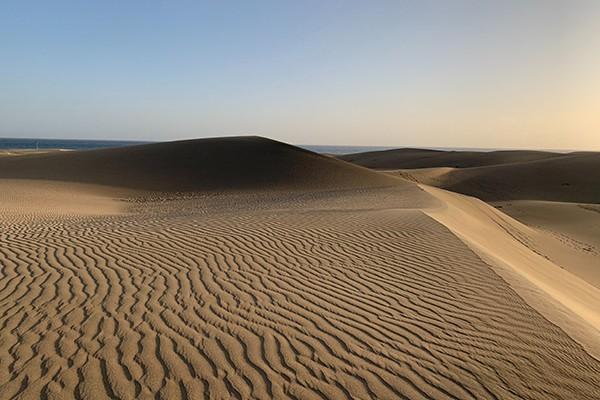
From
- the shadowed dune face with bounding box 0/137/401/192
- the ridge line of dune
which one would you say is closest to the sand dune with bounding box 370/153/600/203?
the shadowed dune face with bounding box 0/137/401/192

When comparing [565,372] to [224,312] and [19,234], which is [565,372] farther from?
[19,234]

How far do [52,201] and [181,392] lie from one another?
17220 millimetres

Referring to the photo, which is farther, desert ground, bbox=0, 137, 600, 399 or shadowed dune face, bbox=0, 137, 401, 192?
shadowed dune face, bbox=0, 137, 401, 192

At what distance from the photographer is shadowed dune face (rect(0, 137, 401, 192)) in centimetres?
2581

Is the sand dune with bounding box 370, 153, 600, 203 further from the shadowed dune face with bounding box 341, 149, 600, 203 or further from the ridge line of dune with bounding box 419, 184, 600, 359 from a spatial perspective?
the ridge line of dune with bounding box 419, 184, 600, 359

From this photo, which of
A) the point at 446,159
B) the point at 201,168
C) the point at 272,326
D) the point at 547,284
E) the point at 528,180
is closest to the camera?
the point at 272,326

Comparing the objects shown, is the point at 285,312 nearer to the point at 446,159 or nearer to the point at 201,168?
the point at 201,168

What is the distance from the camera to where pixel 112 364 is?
3756mm

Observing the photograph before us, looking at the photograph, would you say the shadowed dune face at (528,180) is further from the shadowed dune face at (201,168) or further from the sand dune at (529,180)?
the shadowed dune face at (201,168)

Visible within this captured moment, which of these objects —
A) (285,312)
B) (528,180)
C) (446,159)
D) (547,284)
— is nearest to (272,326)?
(285,312)

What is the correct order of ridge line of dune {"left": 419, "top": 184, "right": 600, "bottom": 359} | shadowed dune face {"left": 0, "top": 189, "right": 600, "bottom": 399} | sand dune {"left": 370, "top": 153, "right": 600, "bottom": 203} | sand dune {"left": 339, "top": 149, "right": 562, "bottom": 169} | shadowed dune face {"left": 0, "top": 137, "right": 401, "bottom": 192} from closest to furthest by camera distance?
1. shadowed dune face {"left": 0, "top": 189, "right": 600, "bottom": 399}
2. ridge line of dune {"left": 419, "top": 184, "right": 600, "bottom": 359}
3. shadowed dune face {"left": 0, "top": 137, "right": 401, "bottom": 192}
4. sand dune {"left": 370, "top": 153, "right": 600, "bottom": 203}
5. sand dune {"left": 339, "top": 149, "right": 562, "bottom": 169}

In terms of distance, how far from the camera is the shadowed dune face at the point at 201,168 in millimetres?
25812

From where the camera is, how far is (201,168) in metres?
29.6

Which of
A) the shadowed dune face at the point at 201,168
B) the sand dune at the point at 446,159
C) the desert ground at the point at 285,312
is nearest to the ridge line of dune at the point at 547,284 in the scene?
the desert ground at the point at 285,312
